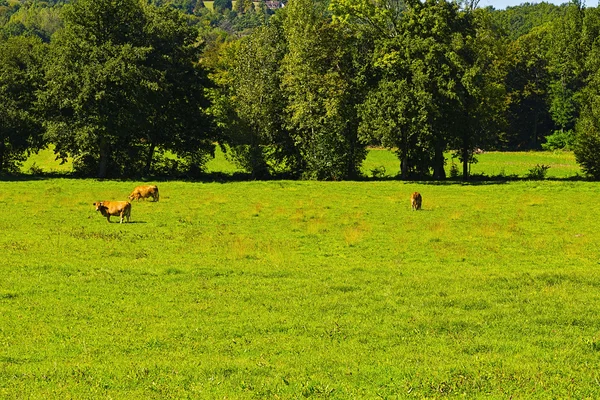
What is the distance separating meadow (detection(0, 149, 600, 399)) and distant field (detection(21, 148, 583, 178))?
1372 inches

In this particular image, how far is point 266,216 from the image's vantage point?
36938mm

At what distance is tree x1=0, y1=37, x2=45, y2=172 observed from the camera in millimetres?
59094

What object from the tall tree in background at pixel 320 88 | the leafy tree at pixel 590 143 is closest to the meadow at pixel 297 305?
the tall tree in background at pixel 320 88

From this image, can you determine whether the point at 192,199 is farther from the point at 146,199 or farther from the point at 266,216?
the point at 266,216

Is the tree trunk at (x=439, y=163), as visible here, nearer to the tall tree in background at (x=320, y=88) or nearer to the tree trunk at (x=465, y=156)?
the tree trunk at (x=465, y=156)

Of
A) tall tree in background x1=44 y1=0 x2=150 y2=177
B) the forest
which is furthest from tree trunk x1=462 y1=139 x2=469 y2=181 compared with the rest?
tall tree in background x1=44 y1=0 x2=150 y2=177

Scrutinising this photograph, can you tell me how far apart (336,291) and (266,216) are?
1840 centimetres

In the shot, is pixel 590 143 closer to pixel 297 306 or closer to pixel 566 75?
pixel 297 306

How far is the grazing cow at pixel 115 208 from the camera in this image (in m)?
33.5

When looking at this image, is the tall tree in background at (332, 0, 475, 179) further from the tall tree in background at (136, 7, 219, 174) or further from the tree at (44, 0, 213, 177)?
the tree at (44, 0, 213, 177)

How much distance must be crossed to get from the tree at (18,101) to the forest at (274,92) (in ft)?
0.50

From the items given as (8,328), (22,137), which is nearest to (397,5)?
(22,137)

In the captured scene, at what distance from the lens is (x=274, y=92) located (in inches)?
2527

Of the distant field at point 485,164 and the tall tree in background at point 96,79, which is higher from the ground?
the tall tree in background at point 96,79
